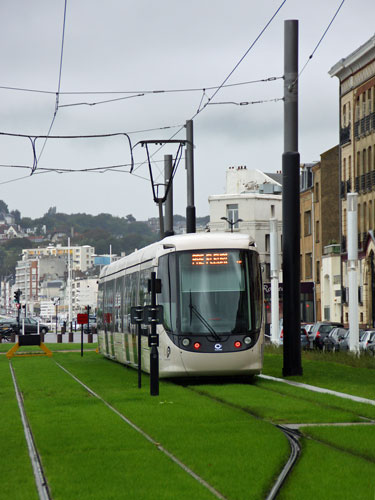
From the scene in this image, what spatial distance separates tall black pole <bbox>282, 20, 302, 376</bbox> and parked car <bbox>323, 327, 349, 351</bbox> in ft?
59.4

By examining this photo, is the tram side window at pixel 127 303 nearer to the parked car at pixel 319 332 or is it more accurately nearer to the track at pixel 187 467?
the track at pixel 187 467

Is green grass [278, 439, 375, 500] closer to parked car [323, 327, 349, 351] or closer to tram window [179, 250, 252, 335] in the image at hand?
tram window [179, 250, 252, 335]

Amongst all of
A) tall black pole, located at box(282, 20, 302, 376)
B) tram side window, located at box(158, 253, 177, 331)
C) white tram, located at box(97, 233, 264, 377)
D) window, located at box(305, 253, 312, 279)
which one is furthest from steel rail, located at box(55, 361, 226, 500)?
window, located at box(305, 253, 312, 279)

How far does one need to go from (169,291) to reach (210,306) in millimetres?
970

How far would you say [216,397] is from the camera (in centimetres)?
2162

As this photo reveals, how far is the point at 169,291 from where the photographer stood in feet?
83.5

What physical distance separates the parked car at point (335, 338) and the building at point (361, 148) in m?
13.1

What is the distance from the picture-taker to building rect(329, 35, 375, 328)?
64969mm

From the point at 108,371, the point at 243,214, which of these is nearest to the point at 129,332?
the point at 108,371

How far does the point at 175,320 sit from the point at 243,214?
8470 cm

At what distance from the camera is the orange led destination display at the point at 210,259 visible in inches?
1003

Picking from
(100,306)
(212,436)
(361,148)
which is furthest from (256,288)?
(361,148)

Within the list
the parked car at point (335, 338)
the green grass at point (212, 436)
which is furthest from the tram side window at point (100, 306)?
the green grass at point (212, 436)

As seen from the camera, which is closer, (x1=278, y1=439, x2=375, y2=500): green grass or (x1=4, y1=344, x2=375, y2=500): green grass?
(x1=278, y1=439, x2=375, y2=500): green grass
